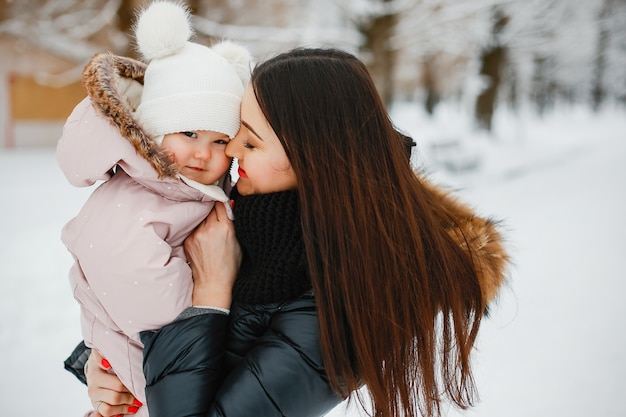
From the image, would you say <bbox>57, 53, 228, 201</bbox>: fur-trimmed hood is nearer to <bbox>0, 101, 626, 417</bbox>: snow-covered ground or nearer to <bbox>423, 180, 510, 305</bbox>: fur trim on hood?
<bbox>423, 180, 510, 305</bbox>: fur trim on hood

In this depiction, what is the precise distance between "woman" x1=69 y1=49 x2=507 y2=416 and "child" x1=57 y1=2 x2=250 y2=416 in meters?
0.14

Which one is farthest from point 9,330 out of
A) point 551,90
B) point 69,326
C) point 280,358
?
point 551,90

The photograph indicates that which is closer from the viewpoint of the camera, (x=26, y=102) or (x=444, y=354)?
(x=444, y=354)

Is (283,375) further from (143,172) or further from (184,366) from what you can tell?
(143,172)

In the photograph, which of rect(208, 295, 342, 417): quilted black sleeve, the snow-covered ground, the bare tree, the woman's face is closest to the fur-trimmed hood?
the woman's face

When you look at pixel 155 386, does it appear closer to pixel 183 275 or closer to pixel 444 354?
pixel 183 275

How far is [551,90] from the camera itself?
43.1 m

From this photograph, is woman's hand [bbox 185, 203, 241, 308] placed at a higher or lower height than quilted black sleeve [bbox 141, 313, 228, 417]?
higher

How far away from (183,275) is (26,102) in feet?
58.9

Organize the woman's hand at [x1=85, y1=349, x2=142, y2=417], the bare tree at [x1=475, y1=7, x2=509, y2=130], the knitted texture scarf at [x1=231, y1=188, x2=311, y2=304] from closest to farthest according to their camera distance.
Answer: the knitted texture scarf at [x1=231, y1=188, x2=311, y2=304] → the woman's hand at [x1=85, y1=349, x2=142, y2=417] → the bare tree at [x1=475, y1=7, x2=509, y2=130]

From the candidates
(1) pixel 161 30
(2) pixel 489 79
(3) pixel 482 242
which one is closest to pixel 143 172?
(1) pixel 161 30

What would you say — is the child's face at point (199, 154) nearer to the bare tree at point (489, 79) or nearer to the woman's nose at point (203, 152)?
the woman's nose at point (203, 152)

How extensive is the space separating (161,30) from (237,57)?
0.34 metres

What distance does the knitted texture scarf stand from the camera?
58.0 inches
